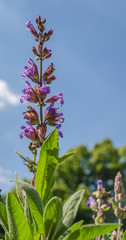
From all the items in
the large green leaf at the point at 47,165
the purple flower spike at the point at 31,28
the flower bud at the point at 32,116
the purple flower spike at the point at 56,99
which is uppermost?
the purple flower spike at the point at 31,28

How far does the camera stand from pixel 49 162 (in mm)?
1347

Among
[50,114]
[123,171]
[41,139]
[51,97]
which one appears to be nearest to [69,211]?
[41,139]

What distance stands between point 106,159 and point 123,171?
4.49 feet

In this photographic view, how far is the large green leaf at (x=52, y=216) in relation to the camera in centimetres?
116

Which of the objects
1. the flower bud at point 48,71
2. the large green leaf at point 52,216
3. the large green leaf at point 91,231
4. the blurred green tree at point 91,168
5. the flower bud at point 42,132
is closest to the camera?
the large green leaf at point 91,231

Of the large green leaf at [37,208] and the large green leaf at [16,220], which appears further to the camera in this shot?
the large green leaf at [37,208]

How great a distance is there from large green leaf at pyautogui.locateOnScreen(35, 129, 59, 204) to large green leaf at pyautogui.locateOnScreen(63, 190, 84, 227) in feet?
0.38

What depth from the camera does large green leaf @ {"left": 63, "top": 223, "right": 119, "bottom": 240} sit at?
102cm

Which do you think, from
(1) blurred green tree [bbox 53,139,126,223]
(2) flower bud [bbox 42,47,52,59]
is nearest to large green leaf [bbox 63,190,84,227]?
(2) flower bud [bbox 42,47,52,59]

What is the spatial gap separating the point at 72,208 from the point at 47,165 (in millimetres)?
205

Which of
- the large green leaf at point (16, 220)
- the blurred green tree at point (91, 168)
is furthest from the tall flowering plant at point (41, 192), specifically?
the blurred green tree at point (91, 168)

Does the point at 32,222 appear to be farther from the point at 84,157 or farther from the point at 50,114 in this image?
the point at 84,157

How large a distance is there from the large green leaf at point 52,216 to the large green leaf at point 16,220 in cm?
9

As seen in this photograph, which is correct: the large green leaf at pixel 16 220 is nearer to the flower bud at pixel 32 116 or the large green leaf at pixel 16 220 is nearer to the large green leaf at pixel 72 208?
the large green leaf at pixel 72 208
